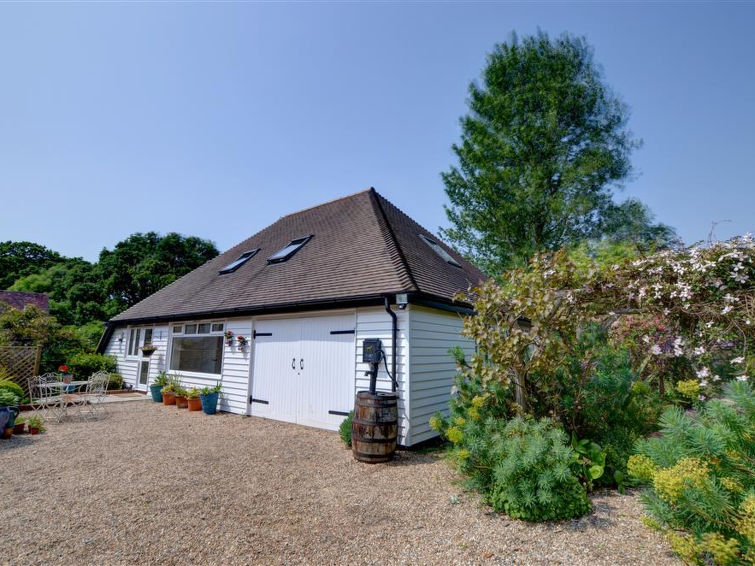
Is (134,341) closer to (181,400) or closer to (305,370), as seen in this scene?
(181,400)

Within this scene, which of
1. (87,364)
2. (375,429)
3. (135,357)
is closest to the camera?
(375,429)

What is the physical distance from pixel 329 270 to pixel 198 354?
206 inches

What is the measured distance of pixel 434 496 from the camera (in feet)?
13.4

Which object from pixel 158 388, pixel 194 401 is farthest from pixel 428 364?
pixel 158 388

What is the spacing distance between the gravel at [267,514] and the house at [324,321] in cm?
147

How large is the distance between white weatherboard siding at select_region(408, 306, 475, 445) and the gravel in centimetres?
75

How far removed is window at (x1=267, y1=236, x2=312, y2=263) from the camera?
10305mm

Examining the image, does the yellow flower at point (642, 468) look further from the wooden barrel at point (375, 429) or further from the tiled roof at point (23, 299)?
the tiled roof at point (23, 299)

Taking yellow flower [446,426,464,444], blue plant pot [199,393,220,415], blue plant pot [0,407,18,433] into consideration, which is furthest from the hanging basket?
yellow flower [446,426,464,444]

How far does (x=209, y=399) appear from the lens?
888 cm

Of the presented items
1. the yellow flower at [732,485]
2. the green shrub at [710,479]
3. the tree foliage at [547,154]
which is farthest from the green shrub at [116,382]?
the tree foliage at [547,154]

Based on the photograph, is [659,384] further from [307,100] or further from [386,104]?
[307,100]

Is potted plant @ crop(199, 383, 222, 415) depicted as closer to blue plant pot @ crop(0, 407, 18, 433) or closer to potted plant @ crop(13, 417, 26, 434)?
potted plant @ crop(13, 417, 26, 434)

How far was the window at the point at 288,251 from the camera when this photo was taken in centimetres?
1030
